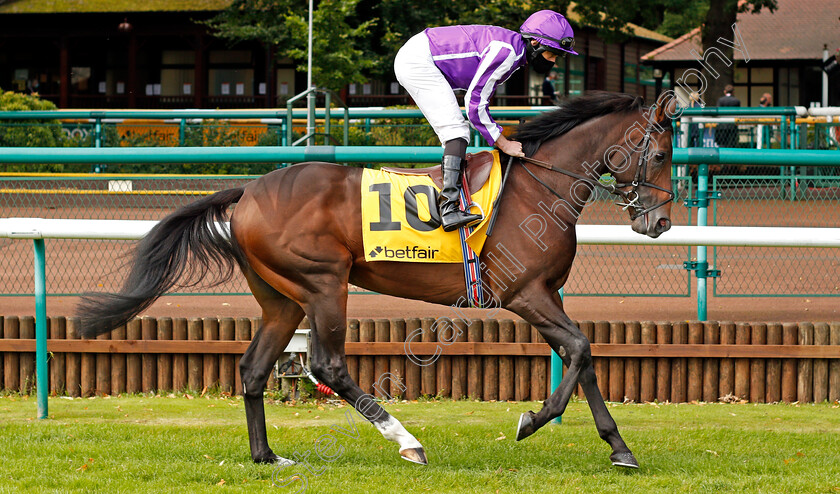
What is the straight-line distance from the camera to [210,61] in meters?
28.9

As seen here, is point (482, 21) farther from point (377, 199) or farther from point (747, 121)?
point (377, 199)

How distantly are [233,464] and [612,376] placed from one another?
2.54 m

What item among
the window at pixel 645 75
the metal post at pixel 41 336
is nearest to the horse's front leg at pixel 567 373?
the metal post at pixel 41 336

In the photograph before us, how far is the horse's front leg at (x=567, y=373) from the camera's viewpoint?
4.46 metres

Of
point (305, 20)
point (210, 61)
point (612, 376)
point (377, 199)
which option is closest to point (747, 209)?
point (612, 376)

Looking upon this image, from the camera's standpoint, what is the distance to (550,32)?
477 centimetres

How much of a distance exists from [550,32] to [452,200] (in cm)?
98

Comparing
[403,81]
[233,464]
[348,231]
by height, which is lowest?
[233,464]

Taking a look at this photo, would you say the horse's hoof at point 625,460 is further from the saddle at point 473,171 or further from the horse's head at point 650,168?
the saddle at point 473,171

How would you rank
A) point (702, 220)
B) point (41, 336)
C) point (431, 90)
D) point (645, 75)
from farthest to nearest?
point (645, 75) < point (702, 220) < point (41, 336) < point (431, 90)

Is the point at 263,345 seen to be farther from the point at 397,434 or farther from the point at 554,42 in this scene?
the point at 554,42

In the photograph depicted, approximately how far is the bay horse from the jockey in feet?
0.80

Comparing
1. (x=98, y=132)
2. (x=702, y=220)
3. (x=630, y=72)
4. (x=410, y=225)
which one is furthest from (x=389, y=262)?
(x=630, y=72)

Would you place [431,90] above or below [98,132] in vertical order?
below
